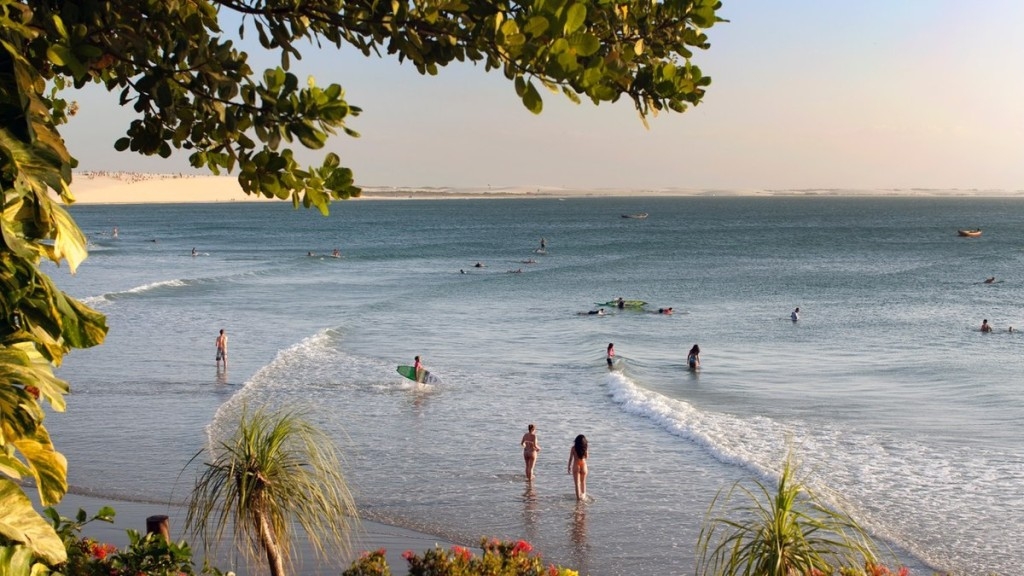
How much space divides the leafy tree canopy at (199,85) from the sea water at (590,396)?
369 centimetres

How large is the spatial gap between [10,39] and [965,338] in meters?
36.3

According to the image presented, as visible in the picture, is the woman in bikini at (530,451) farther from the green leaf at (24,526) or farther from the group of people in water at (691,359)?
the green leaf at (24,526)

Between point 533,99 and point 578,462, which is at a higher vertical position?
point 533,99

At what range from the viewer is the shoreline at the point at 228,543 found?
11.9 meters

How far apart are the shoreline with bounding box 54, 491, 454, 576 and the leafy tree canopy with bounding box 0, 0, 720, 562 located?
7637 mm

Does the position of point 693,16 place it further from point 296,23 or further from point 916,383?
point 916,383

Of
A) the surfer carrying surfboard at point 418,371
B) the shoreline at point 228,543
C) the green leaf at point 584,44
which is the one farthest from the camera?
the surfer carrying surfboard at point 418,371

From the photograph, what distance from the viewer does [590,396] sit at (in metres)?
24.6

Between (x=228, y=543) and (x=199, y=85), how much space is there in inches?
368

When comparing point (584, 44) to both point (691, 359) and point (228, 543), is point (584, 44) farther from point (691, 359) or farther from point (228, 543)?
point (691, 359)

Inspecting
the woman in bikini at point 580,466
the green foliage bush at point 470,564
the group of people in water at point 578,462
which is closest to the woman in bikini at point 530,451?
the group of people in water at point 578,462

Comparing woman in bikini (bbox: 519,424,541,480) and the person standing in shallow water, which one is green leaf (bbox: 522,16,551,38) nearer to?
woman in bikini (bbox: 519,424,541,480)

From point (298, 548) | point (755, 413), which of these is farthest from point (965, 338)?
point (298, 548)

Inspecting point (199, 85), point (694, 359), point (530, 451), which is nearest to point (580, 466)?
point (530, 451)
